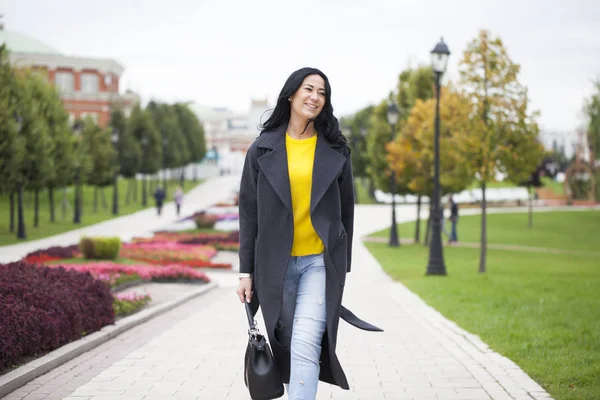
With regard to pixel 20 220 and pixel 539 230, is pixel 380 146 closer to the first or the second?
pixel 539 230

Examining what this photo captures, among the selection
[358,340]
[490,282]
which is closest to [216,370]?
[358,340]

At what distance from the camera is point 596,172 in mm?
66938

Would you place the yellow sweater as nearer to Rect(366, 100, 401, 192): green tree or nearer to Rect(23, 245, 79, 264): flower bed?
Rect(23, 245, 79, 264): flower bed

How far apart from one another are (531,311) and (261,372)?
7479mm

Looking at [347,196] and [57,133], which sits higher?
[57,133]

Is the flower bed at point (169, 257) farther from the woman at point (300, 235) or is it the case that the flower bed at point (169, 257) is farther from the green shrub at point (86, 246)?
the woman at point (300, 235)

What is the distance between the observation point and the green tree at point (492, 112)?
2172 cm

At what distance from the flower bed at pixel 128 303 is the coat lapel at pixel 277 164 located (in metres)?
6.65

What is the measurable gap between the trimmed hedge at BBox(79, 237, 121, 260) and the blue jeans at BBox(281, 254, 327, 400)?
51.2 feet

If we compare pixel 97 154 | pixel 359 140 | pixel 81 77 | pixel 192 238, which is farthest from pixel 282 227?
pixel 81 77

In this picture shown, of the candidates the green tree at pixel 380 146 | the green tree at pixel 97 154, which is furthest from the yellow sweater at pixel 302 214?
the green tree at pixel 97 154

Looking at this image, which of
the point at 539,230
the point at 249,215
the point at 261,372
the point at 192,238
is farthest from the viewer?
the point at 539,230

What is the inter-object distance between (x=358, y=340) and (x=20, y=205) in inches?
948

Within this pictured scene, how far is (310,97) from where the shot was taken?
4.79 meters
